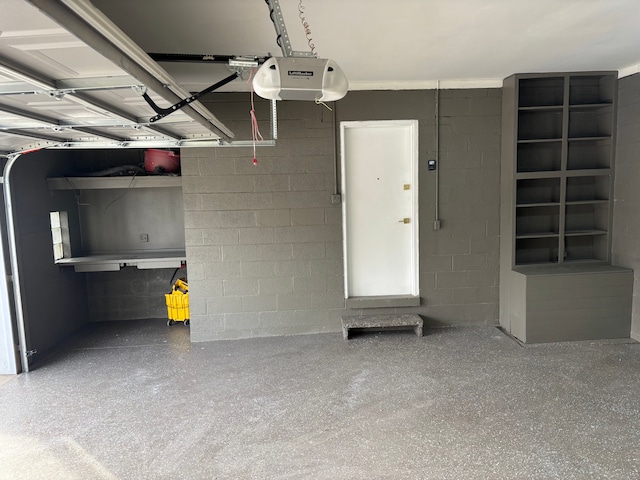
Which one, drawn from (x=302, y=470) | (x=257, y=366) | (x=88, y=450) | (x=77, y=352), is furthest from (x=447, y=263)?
(x=77, y=352)

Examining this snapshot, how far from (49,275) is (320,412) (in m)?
3.16

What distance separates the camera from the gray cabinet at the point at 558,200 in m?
3.91

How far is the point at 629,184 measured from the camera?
389cm

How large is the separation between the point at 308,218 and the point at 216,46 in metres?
1.86

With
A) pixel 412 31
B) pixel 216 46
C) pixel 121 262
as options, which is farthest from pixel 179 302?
pixel 412 31

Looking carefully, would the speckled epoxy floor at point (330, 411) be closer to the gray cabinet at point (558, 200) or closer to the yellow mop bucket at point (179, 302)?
the gray cabinet at point (558, 200)

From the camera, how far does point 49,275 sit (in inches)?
161

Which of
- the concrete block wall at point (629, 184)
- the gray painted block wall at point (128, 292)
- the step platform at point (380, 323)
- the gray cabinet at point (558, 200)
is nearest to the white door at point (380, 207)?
the step platform at point (380, 323)

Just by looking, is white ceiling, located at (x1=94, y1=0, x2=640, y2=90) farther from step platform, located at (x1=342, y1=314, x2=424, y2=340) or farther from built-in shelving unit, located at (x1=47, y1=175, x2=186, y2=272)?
step platform, located at (x1=342, y1=314, x2=424, y2=340)

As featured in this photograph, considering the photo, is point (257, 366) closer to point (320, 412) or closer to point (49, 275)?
point (320, 412)

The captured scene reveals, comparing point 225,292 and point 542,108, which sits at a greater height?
point 542,108

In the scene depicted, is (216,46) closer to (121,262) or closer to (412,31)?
(412,31)

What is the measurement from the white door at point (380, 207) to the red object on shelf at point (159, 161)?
188 centimetres

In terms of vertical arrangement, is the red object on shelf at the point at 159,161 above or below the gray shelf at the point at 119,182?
above
